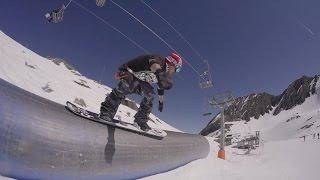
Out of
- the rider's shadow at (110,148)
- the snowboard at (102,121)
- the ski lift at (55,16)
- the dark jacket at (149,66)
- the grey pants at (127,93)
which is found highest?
the ski lift at (55,16)

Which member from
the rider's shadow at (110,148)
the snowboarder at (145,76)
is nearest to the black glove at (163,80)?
the snowboarder at (145,76)

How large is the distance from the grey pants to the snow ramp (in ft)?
2.32

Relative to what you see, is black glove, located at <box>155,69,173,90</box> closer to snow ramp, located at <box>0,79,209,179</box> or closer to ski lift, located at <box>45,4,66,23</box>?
snow ramp, located at <box>0,79,209,179</box>

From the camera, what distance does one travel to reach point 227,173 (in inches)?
432

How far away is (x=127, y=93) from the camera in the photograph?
8312 mm

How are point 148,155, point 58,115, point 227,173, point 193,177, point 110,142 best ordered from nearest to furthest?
point 58,115
point 110,142
point 148,155
point 193,177
point 227,173

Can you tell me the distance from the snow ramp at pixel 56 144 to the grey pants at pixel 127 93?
0.71 meters

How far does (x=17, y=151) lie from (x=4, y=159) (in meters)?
0.24

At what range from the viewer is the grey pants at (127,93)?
789 centimetres

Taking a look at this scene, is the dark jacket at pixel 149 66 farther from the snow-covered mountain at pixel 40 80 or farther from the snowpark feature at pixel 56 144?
the snow-covered mountain at pixel 40 80

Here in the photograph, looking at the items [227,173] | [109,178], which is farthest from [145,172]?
[227,173]

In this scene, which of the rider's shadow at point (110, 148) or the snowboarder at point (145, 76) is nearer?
the rider's shadow at point (110, 148)

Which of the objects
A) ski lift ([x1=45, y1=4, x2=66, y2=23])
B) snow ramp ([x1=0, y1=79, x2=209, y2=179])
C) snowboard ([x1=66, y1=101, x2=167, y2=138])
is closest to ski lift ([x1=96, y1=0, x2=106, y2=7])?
ski lift ([x1=45, y1=4, x2=66, y2=23])

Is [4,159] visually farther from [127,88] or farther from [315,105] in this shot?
[315,105]
